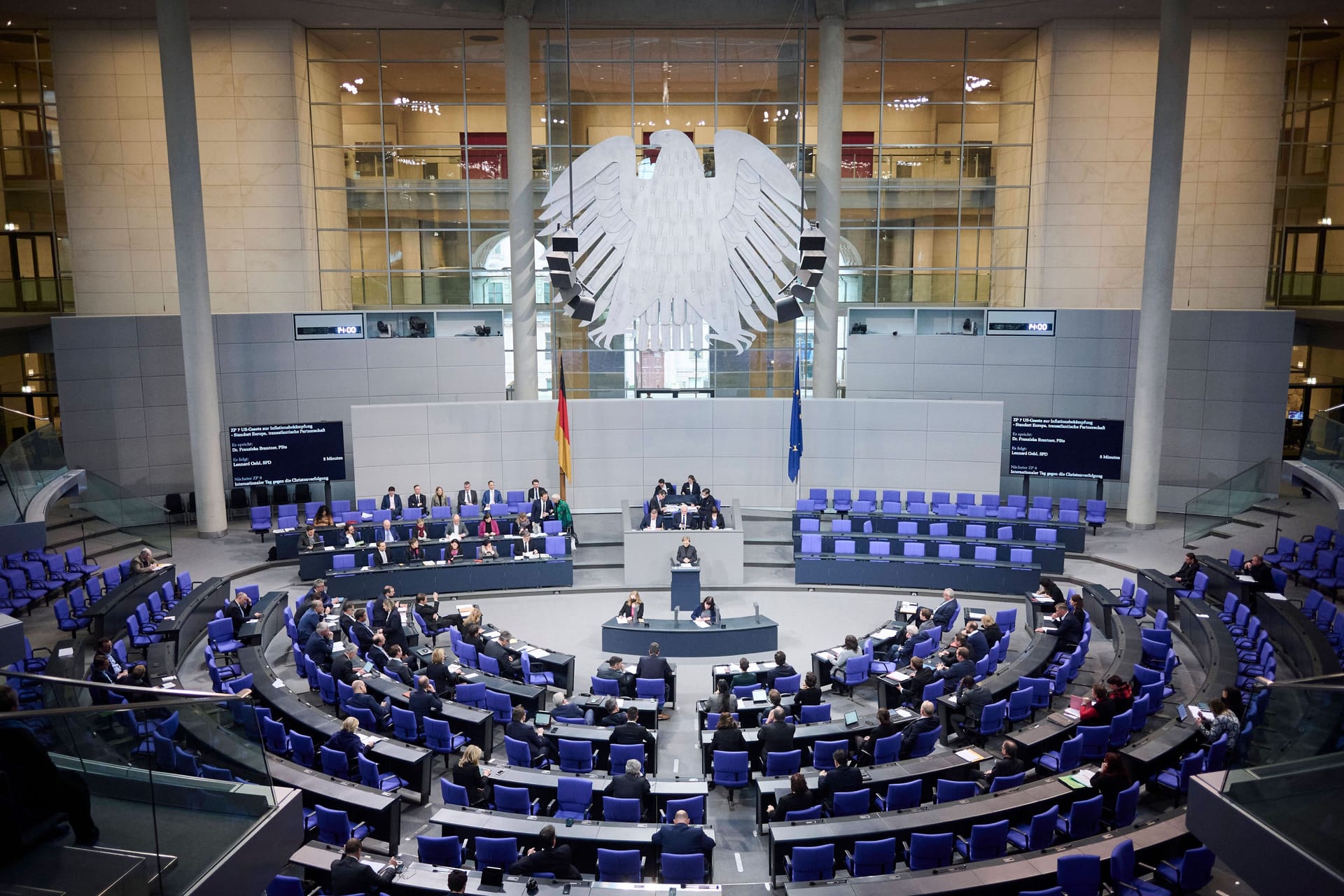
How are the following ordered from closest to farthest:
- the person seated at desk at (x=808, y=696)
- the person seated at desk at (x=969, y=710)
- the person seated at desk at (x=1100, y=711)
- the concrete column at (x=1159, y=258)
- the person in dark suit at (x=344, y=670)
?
the person seated at desk at (x=1100, y=711) < the person seated at desk at (x=969, y=710) < the person seated at desk at (x=808, y=696) < the person in dark suit at (x=344, y=670) < the concrete column at (x=1159, y=258)

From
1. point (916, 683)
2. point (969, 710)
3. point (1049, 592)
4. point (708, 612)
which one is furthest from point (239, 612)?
point (1049, 592)

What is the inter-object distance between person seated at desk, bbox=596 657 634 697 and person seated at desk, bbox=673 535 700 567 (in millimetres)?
4094

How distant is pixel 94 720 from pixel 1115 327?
23.2 metres

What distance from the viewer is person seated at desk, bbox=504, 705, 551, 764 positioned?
10719 millimetres

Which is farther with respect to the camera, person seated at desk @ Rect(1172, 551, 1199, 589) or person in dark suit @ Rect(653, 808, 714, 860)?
person seated at desk @ Rect(1172, 551, 1199, 589)

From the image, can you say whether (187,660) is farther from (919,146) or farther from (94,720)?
(919,146)

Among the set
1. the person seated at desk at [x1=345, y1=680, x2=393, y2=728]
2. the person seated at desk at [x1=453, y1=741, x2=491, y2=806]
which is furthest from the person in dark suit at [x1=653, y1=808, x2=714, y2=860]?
the person seated at desk at [x1=345, y1=680, x2=393, y2=728]

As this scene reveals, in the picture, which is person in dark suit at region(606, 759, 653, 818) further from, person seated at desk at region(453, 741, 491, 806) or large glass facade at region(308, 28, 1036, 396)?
large glass facade at region(308, 28, 1036, 396)

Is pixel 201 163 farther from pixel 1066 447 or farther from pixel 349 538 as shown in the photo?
pixel 1066 447

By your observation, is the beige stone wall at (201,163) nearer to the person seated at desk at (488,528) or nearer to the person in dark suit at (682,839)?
the person seated at desk at (488,528)

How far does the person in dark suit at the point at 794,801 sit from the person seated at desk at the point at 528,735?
2.84 metres

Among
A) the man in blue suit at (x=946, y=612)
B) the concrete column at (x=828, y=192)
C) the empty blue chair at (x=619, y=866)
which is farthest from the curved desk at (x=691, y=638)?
the concrete column at (x=828, y=192)

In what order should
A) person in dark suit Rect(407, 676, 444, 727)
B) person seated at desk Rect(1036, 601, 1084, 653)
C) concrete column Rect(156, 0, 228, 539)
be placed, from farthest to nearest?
1. concrete column Rect(156, 0, 228, 539)
2. person seated at desk Rect(1036, 601, 1084, 653)
3. person in dark suit Rect(407, 676, 444, 727)

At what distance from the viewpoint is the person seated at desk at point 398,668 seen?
12477mm
